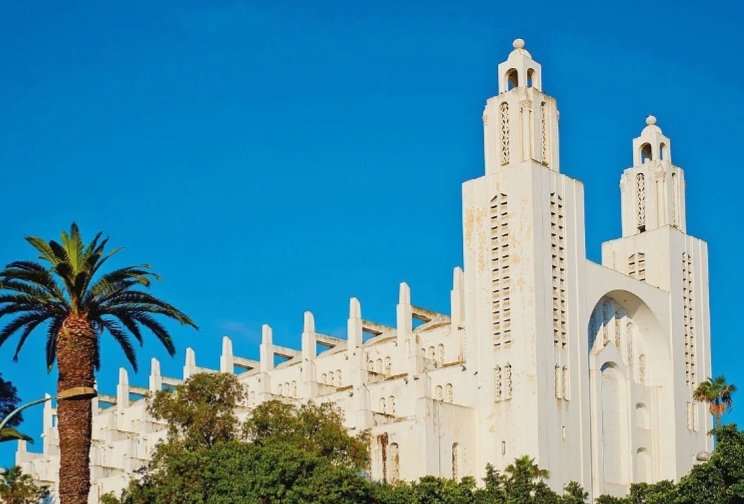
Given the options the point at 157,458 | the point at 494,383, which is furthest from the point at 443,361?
the point at 157,458

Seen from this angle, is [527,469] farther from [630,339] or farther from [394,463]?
[630,339]

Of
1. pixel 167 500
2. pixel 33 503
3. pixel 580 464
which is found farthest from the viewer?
pixel 33 503

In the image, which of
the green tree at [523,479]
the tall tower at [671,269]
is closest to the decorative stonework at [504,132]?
the tall tower at [671,269]

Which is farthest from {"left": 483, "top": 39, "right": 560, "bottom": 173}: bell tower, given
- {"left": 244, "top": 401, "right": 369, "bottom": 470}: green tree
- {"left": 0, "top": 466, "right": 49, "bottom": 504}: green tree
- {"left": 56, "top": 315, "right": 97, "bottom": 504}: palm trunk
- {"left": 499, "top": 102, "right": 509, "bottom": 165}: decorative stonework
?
{"left": 56, "top": 315, "right": 97, "bottom": 504}: palm trunk

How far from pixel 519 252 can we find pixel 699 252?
15300 mm

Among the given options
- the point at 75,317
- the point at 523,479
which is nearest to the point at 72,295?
the point at 75,317

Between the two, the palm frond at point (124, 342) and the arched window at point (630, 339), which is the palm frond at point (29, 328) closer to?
the palm frond at point (124, 342)

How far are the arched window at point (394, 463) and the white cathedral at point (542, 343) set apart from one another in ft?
0.25

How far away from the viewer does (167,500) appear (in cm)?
6069

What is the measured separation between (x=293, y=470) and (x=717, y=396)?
2821 cm

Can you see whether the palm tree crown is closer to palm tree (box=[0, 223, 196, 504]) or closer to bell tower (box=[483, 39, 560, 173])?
palm tree (box=[0, 223, 196, 504])

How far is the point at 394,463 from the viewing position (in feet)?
233

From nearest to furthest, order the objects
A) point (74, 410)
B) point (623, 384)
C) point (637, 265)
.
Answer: point (74, 410) → point (623, 384) → point (637, 265)

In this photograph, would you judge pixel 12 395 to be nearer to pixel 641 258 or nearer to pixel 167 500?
pixel 167 500
